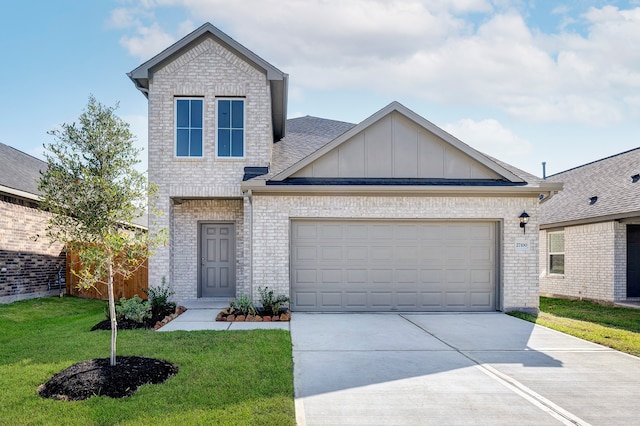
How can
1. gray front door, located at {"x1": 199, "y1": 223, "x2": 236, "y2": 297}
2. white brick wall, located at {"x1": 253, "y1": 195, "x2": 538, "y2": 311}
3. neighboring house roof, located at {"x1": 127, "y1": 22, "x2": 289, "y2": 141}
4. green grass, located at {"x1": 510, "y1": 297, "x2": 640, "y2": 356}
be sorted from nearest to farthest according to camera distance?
green grass, located at {"x1": 510, "y1": 297, "x2": 640, "y2": 356} → white brick wall, located at {"x1": 253, "y1": 195, "x2": 538, "y2": 311} → neighboring house roof, located at {"x1": 127, "y1": 22, "x2": 289, "y2": 141} → gray front door, located at {"x1": 199, "y1": 223, "x2": 236, "y2": 297}

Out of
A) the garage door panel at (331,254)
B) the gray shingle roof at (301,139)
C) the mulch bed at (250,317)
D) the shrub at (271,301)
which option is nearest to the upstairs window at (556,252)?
the gray shingle roof at (301,139)

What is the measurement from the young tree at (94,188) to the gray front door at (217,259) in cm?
652

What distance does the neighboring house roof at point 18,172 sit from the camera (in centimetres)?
1207

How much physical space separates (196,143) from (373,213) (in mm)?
5057

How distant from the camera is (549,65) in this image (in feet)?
42.8

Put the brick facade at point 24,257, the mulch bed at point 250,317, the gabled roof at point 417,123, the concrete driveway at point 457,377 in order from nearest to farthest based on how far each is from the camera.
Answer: the concrete driveway at point 457,377, the mulch bed at point 250,317, the gabled roof at point 417,123, the brick facade at point 24,257

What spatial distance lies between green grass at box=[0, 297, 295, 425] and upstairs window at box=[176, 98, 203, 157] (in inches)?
194

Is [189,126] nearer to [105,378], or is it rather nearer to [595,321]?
[105,378]

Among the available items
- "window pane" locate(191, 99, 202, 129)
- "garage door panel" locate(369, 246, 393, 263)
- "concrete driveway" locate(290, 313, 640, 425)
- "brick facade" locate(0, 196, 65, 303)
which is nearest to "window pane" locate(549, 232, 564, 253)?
"concrete driveway" locate(290, 313, 640, 425)

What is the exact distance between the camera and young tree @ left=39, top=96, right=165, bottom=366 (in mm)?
5629

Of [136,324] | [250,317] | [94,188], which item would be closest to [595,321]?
[250,317]

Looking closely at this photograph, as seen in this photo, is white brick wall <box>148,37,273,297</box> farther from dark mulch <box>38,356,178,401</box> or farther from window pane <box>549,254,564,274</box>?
window pane <box>549,254,564,274</box>

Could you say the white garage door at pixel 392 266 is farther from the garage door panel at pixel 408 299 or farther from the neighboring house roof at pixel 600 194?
the neighboring house roof at pixel 600 194

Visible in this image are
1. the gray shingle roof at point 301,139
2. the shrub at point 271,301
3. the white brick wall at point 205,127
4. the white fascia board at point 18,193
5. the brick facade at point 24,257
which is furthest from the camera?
the gray shingle roof at point 301,139
